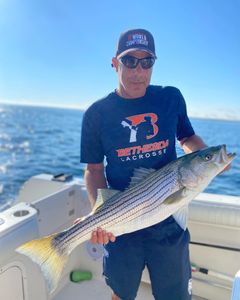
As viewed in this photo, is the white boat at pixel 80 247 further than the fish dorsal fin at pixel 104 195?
Yes

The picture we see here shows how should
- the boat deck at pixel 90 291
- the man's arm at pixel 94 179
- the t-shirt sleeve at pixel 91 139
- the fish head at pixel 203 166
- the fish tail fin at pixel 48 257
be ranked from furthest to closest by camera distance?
the boat deck at pixel 90 291, the man's arm at pixel 94 179, the t-shirt sleeve at pixel 91 139, the fish tail fin at pixel 48 257, the fish head at pixel 203 166

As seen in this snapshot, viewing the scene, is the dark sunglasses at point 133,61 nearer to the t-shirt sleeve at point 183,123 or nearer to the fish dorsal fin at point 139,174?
the t-shirt sleeve at point 183,123

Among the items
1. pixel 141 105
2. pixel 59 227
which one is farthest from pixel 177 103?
pixel 59 227

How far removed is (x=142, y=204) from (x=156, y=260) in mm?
455

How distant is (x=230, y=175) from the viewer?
9.57 m

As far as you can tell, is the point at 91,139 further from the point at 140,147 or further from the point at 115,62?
the point at 115,62

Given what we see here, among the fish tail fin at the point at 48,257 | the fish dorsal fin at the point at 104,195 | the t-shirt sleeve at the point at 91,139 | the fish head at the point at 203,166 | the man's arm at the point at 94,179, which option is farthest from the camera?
the man's arm at the point at 94,179

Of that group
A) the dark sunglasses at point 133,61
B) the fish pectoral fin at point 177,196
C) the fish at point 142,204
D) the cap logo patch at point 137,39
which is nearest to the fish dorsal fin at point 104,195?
the fish at point 142,204

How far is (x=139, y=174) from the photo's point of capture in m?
2.07

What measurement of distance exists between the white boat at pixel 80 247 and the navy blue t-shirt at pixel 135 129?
2.60 ft

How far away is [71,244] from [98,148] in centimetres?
69

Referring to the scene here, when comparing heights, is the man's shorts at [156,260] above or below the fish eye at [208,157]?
below

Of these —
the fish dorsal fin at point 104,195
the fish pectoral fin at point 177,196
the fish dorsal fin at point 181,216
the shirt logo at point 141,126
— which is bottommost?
the fish dorsal fin at point 181,216

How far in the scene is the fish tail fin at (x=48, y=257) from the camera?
1959 mm
